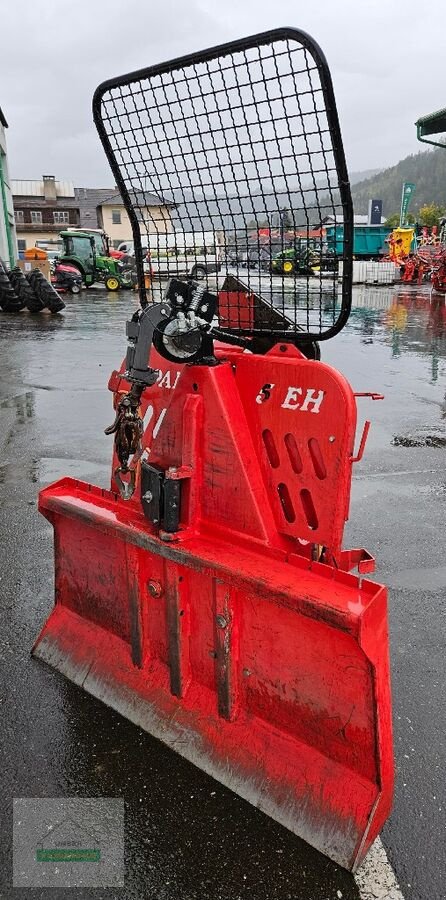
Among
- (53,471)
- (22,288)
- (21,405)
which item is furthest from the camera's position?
(22,288)

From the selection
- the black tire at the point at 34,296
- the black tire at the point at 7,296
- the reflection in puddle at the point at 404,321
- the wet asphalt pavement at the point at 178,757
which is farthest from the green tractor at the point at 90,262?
the wet asphalt pavement at the point at 178,757

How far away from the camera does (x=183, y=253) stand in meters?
2.68

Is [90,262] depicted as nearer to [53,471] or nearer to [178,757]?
[53,471]

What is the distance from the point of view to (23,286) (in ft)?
60.3

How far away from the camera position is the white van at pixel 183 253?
2553 millimetres

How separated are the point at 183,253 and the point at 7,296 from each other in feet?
55.4

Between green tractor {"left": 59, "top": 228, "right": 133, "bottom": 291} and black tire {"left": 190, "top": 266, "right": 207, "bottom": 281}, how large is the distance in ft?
87.9

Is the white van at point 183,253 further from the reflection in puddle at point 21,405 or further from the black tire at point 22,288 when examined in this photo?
the black tire at point 22,288

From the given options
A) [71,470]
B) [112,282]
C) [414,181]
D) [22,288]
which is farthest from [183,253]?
[414,181]

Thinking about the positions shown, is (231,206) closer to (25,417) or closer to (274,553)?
(274,553)

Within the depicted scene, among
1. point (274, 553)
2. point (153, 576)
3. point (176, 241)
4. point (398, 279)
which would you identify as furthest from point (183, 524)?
point (398, 279)

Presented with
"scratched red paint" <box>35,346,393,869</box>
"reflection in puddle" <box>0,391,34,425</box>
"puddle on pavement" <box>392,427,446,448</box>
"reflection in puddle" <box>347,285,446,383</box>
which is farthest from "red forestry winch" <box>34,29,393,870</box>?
"reflection in puddle" <box>347,285,446,383</box>

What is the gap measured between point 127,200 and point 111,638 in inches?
74.4

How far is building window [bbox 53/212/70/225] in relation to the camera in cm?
6262
